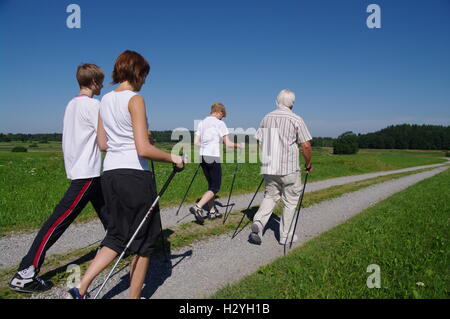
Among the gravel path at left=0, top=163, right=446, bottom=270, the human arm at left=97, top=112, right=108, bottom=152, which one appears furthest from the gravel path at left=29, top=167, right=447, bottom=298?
the human arm at left=97, top=112, right=108, bottom=152

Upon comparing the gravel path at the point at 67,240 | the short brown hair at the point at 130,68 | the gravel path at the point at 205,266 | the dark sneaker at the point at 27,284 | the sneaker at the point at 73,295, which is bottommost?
the gravel path at the point at 205,266

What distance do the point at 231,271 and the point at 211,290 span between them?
689 mm

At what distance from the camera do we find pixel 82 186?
154 inches

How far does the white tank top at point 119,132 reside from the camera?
3.00 metres

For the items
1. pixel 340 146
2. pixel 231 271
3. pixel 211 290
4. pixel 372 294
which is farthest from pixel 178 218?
pixel 340 146

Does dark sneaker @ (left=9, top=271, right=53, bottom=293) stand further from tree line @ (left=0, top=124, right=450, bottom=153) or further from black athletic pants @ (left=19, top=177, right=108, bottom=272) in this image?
tree line @ (left=0, top=124, right=450, bottom=153)

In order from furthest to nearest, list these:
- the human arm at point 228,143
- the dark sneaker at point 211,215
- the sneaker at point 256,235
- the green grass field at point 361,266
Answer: the dark sneaker at point 211,215 → the human arm at point 228,143 → the sneaker at point 256,235 → the green grass field at point 361,266

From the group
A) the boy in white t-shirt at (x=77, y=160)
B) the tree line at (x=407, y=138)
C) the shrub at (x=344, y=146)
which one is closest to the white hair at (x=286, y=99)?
the boy in white t-shirt at (x=77, y=160)

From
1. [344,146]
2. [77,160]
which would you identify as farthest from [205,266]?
[344,146]

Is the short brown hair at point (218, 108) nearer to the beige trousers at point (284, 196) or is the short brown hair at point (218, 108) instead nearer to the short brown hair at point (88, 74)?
the beige trousers at point (284, 196)

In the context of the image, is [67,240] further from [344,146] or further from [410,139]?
[410,139]

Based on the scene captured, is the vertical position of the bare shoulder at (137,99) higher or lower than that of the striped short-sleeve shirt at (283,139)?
higher

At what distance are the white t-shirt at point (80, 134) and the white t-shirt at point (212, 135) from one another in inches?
125
